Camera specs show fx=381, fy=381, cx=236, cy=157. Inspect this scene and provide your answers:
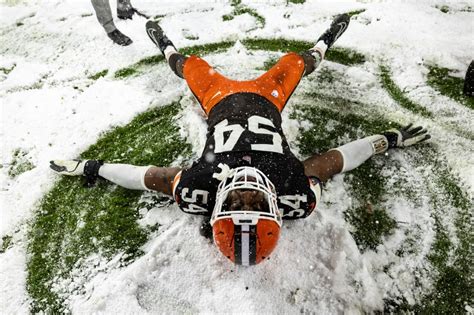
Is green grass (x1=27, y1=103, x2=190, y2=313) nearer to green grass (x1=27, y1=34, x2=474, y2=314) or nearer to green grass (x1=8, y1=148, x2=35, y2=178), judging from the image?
green grass (x1=27, y1=34, x2=474, y2=314)

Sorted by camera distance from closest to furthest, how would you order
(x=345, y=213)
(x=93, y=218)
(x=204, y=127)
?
(x=345, y=213) < (x=93, y=218) < (x=204, y=127)

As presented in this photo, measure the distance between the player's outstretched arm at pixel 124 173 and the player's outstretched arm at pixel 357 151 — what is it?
1065mm

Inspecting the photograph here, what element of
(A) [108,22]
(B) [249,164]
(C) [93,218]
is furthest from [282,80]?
(A) [108,22]

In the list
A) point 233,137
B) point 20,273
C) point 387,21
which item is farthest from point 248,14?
point 20,273

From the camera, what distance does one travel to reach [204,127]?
340cm

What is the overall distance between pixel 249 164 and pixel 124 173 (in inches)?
44.7

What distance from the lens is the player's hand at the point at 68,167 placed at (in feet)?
10.3

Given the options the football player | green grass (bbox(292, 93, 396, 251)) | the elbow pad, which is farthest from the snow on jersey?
the elbow pad

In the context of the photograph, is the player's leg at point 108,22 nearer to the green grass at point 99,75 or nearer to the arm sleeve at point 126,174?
the green grass at point 99,75

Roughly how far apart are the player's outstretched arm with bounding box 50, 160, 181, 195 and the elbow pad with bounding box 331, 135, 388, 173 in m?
1.32

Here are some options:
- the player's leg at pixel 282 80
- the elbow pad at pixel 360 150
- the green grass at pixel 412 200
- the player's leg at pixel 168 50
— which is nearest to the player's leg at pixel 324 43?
the player's leg at pixel 282 80

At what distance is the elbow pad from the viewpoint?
9.91 feet

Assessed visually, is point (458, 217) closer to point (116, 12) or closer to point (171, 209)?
point (171, 209)

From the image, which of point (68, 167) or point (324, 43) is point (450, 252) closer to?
point (324, 43)
